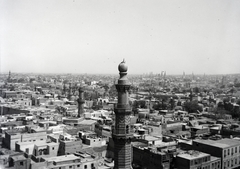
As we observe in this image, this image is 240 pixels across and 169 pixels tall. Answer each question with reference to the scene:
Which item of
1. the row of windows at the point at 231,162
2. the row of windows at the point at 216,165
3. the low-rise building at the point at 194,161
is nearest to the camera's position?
the low-rise building at the point at 194,161

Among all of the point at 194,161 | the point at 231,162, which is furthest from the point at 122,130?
the point at 231,162

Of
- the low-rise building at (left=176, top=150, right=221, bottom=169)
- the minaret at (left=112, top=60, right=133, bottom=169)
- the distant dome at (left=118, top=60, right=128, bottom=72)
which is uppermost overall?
the distant dome at (left=118, top=60, right=128, bottom=72)

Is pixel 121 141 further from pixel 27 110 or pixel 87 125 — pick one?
pixel 27 110

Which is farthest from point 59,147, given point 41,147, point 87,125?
point 87,125

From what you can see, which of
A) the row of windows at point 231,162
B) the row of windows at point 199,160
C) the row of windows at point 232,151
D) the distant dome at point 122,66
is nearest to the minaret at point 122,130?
the distant dome at point 122,66

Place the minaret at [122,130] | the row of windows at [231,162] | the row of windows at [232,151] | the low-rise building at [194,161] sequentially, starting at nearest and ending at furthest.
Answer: the minaret at [122,130] → the low-rise building at [194,161] → the row of windows at [232,151] → the row of windows at [231,162]

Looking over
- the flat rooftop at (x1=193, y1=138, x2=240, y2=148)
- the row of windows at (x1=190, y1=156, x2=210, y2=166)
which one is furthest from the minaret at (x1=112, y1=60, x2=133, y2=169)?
the flat rooftop at (x1=193, y1=138, x2=240, y2=148)

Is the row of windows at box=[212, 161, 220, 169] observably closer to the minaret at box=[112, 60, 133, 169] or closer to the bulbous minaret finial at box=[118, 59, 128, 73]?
the minaret at box=[112, 60, 133, 169]

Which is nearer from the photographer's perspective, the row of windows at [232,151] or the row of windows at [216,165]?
the row of windows at [216,165]

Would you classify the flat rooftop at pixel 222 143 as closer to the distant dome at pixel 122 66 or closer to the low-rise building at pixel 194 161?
the low-rise building at pixel 194 161

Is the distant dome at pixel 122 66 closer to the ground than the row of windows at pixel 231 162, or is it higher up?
higher up
